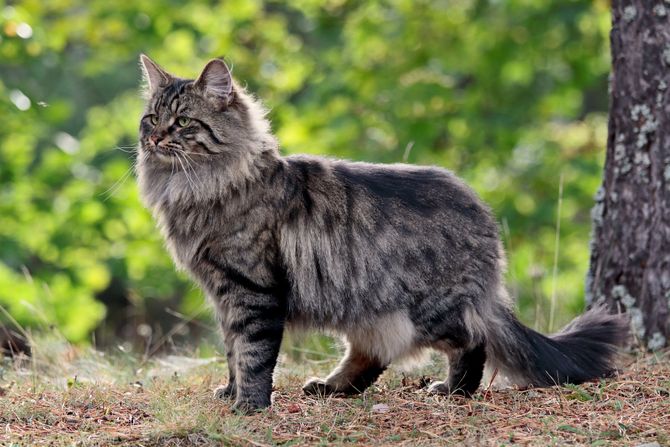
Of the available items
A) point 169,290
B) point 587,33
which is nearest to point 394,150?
point 587,33

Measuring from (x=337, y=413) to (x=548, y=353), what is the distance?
1146mm

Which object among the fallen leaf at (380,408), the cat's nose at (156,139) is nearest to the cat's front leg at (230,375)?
the fallen leaf at (380,408)

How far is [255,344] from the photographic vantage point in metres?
3.79

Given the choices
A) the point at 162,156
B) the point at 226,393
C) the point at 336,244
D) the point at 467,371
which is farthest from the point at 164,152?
the point at 467,371

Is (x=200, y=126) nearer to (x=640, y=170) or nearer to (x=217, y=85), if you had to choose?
(x=217, y=85)

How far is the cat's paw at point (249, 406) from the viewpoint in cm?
371

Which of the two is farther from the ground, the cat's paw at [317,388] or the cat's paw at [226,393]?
the cat's paw at [226,393]

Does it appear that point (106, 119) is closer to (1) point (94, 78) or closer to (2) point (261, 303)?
(1) point (94, 78)

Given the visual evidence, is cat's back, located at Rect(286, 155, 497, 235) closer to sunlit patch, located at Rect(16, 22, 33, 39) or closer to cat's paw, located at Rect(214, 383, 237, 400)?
cat's paw, located at Rect(214, 383, 237, 400)

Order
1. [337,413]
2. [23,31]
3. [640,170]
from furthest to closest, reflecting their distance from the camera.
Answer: [23,31]
[640,170]
[337,413]

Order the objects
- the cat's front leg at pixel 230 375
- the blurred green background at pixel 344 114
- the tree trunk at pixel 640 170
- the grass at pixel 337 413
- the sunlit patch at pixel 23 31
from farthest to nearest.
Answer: the blurred green background at pixel 344 114
the sunlit patch at pixel 23 31
the tree trunk at pixel 640 170
the cat's front leg at pixel 230 375
the grass at pixel 337 413

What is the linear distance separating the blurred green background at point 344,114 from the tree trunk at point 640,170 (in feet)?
11.2

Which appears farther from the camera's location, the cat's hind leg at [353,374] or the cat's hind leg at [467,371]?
the cat's hind leg at [353,374]

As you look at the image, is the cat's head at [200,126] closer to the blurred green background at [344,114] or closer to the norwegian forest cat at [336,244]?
the norwegian forest cat at [336,244]
